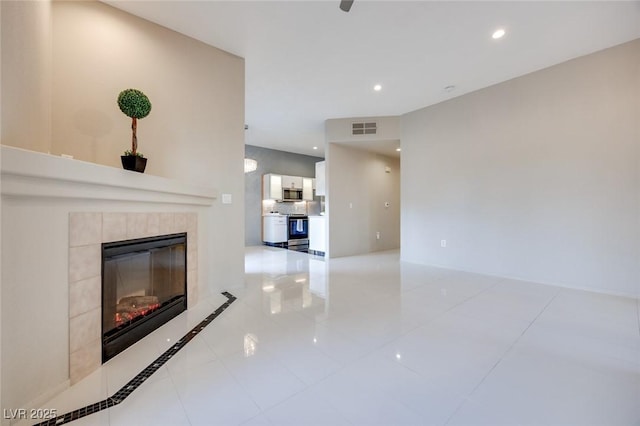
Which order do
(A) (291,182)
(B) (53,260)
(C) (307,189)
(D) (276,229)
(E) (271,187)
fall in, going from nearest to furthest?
(B) (53,260), (D) (276,229), (E) (271,187), (A) (291,182), (C) (307,189)

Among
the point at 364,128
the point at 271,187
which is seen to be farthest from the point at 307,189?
the point at 364,128

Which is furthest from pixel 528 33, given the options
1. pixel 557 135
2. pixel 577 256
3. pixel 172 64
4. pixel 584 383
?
pixel 172 64

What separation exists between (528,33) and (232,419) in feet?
14.3

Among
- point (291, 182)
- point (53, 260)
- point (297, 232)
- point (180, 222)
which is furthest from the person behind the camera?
point (291, 182)

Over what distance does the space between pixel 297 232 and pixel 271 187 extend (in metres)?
1.58

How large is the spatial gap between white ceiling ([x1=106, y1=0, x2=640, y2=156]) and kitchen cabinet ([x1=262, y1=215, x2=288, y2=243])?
3.71 meters

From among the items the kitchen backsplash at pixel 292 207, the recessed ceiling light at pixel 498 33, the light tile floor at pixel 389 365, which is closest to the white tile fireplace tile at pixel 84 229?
the light tile floor at pixel 389 365

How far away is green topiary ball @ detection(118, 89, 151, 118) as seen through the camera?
77.7 inches

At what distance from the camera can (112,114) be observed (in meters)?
2.42

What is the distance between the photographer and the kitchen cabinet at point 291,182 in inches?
305

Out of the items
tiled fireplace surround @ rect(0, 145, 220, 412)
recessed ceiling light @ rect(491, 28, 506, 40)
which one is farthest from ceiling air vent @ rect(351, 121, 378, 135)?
tiled fireplace surround @ rect(0, 145, 220, 412)

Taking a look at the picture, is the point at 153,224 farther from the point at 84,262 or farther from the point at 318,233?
the point at 318,233

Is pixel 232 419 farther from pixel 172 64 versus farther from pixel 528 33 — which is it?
pixel 528 33

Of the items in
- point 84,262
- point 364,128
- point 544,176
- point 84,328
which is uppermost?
point 364,128
